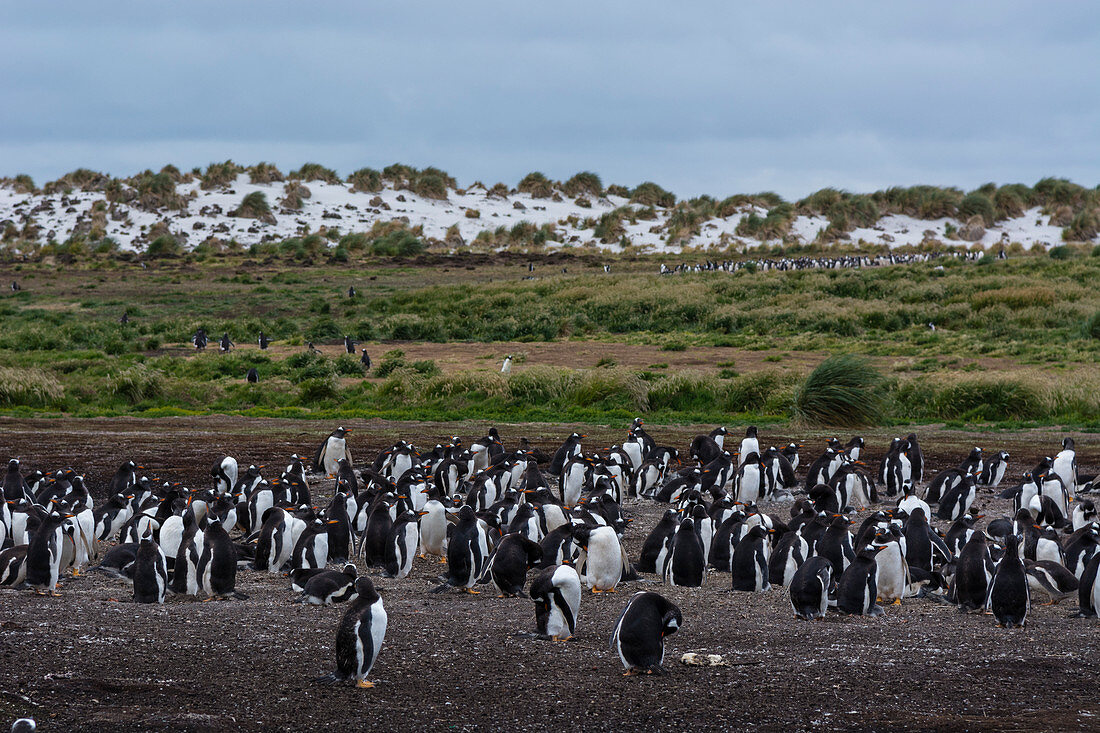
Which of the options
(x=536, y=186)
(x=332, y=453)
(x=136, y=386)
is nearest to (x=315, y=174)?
(x=536, y=186)

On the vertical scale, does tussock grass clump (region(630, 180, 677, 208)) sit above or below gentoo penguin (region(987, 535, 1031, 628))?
above

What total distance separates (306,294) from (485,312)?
32.6 ft

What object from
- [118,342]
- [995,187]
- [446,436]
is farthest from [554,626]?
[995,187]

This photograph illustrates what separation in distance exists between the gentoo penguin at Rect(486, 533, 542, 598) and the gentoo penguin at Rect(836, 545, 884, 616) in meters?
2.54

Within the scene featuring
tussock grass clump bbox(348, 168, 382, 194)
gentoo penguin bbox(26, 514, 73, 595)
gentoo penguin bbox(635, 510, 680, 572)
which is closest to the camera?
gentoo penguin bbox(26, 514, 73, 595)

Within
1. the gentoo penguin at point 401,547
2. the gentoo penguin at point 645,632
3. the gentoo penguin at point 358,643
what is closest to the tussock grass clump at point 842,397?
the gentoo penguin at point 401,547

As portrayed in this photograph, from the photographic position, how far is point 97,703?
5941 mm

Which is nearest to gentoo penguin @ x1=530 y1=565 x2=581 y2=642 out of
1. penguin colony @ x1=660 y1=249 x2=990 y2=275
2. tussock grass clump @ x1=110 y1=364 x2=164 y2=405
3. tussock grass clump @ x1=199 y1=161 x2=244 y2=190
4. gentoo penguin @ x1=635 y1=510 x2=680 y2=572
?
gentoo penguin @ x1=635 y1=510 x2=680 y2=572

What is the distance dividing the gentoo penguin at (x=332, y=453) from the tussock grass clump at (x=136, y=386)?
11199mm

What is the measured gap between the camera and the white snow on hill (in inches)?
2854

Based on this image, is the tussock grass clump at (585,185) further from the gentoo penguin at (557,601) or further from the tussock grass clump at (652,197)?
the gentoo penguin at (557,601)

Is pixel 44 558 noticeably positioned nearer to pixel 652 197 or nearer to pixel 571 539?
pixel 571 539

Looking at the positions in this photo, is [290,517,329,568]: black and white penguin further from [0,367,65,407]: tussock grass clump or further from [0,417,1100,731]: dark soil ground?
[0,367,65,407]: tussock grass clump

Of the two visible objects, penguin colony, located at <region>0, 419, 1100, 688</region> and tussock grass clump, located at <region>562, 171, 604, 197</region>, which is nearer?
penguin colony, located at <region>0, 419, 1100, 688</region>
